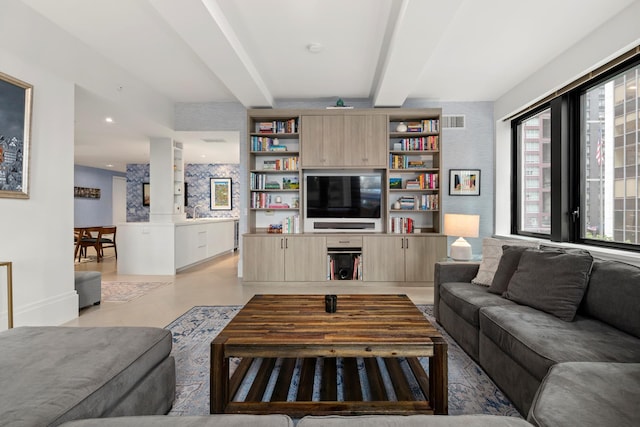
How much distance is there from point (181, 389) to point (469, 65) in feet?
13.4

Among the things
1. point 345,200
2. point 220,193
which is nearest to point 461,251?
point 345,200

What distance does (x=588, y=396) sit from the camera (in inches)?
39.4

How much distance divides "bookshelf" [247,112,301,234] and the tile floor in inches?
35.4

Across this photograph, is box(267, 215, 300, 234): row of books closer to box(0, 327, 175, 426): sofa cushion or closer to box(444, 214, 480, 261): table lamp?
box(444, 214, 480, 261): table lamp

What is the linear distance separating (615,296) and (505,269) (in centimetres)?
73

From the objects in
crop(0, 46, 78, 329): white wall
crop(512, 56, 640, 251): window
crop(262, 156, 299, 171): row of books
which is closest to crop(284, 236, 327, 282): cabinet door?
crop(262, 156, 299, 171): row of books

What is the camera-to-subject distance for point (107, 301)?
366 centimetres

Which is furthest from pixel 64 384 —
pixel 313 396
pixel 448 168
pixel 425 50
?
pixel 448 168

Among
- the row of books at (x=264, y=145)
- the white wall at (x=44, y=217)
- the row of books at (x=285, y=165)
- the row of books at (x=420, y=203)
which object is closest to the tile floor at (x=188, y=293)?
the white wall at (x=44, y=217)

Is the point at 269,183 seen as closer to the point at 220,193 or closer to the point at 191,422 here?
the point at 191,422

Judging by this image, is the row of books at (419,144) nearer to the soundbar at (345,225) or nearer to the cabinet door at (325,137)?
Result: the cabinet door at (325,137)

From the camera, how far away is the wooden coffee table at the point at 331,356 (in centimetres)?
147

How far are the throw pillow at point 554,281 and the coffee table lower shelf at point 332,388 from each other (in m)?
0.87

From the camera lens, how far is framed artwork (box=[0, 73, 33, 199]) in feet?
7.89
